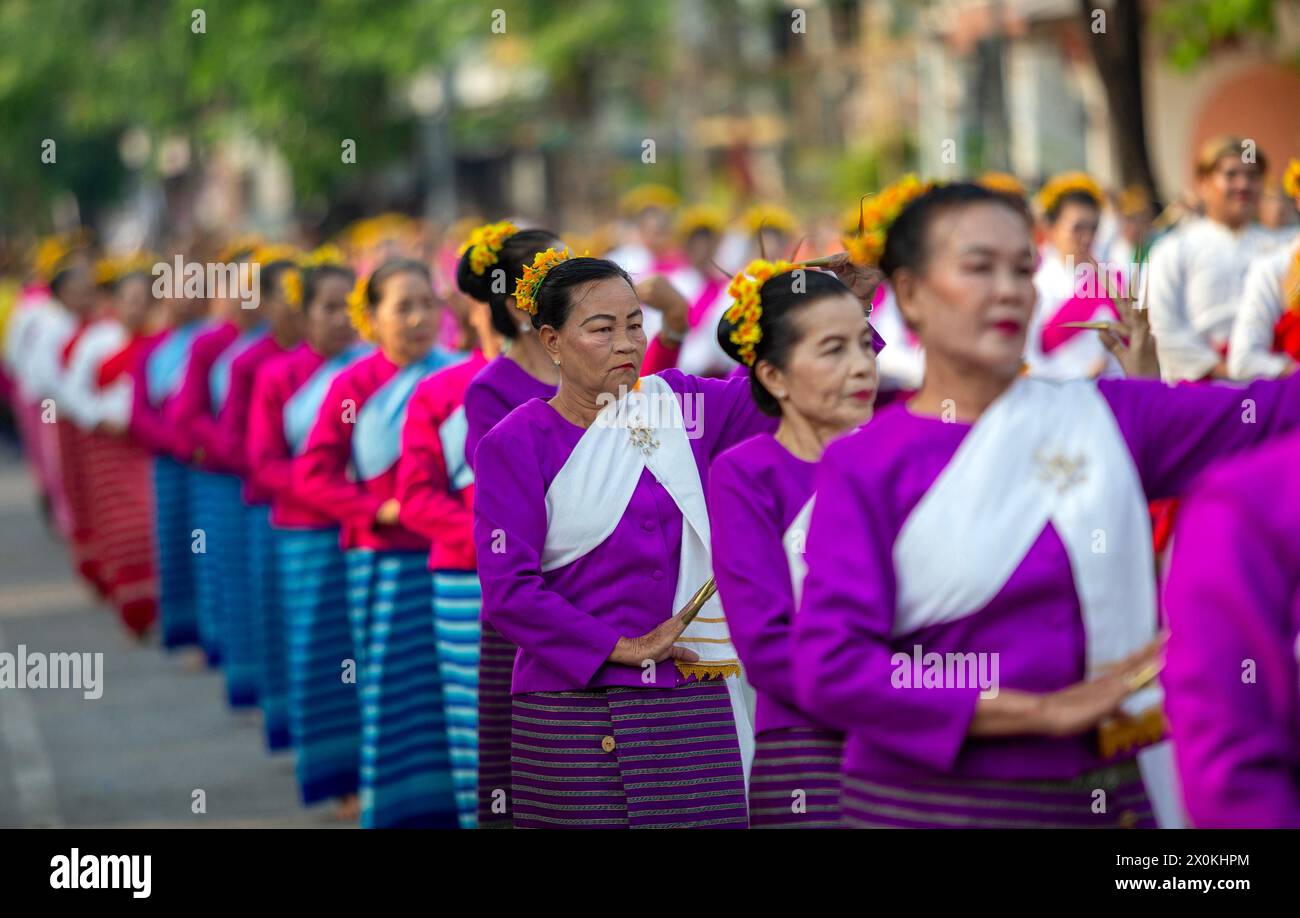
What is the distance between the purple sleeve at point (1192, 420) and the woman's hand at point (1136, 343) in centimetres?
82

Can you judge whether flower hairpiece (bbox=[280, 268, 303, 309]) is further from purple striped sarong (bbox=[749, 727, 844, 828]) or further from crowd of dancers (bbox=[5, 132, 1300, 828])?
purple striped sarong (bbox=[749, 727, 844, 828])

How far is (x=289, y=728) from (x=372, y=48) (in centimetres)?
1960

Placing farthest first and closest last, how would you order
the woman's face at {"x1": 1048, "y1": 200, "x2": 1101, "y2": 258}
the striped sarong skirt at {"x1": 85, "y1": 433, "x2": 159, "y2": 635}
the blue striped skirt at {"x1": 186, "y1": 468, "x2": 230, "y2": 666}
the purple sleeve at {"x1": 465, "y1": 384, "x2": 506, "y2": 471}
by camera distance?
1. the striped sarong skirt at {"x1": 85, "y1": 433, "x2": 159, "y2": 635}
2. the blue striped skirt at {"x1": 186, "y1": 468, "x2": 230, "y2": 666}
3. the woman's face at {"x1": 1048, "y1": 200, "x2": 1101, "y2": 258}
4. the purple sleeve at {"x1": 465, "y1": 384, "x2": 506, "y2": 471}

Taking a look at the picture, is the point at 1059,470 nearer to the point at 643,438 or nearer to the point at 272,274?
the point at 643,438

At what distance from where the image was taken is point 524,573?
5.15m

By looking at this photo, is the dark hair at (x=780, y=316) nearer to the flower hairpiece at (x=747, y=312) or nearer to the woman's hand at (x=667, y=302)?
the flower hairpiece at (x=747, y=312)

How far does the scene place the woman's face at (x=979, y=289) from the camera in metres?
3.57

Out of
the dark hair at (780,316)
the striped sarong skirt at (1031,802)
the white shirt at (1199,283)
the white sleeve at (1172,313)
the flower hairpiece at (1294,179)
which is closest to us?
the striped sarong skirt at (1031,802)

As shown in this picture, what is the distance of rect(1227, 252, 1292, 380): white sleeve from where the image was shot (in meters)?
7.74

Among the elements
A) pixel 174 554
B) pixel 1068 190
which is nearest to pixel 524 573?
pixel 1068 190

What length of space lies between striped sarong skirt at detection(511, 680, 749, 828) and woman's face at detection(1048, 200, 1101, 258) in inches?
206

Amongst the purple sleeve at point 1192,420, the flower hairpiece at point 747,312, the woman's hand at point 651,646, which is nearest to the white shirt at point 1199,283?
the woman's hand at point 651,646

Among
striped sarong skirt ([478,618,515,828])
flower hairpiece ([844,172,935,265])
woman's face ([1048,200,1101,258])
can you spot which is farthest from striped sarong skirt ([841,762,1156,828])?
woman's face ([1048,200,1101,258])

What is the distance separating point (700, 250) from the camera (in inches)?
623
